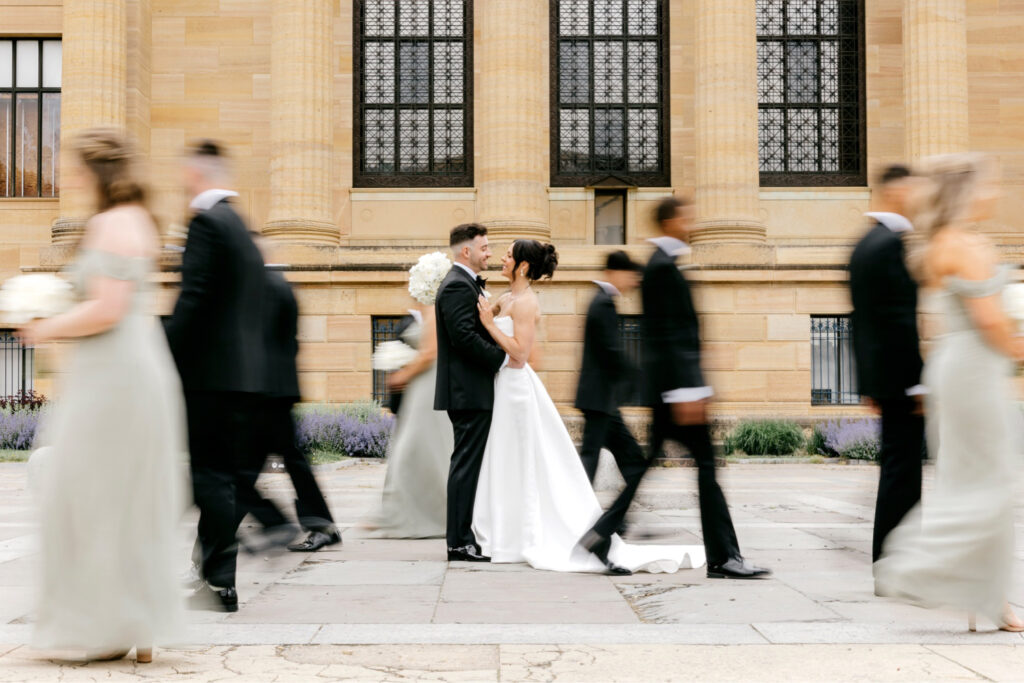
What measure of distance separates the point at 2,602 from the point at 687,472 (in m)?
12.6

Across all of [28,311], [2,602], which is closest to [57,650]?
[28,311]

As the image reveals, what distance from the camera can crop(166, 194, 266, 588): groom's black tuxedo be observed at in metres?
5.82

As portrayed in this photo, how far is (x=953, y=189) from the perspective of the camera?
5.59 metres

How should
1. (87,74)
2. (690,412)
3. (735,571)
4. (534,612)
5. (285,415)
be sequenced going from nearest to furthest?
(534,612)
(690,412)
(735,571)
(285,415)
(87,74)

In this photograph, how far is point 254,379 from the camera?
5926 millimetres

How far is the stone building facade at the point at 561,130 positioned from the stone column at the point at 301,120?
5cm

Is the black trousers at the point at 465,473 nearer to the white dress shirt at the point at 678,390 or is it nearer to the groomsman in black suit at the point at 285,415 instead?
the groomsman in black suit at the point at 285,415

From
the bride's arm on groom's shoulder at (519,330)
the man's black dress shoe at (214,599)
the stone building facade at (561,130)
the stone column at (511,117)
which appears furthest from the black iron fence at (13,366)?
the man's black dress shoe at (214,599)

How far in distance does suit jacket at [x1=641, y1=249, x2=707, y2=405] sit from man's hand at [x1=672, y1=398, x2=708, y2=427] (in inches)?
3.9

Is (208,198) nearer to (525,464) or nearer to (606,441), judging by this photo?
(525,464)

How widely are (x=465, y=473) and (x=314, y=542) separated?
1.38m

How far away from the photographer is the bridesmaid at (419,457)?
30.2 feet

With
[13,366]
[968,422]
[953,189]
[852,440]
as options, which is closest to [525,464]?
[968,422]

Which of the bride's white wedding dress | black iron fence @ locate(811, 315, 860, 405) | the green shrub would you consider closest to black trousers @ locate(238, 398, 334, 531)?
the bride's white wedding dress
